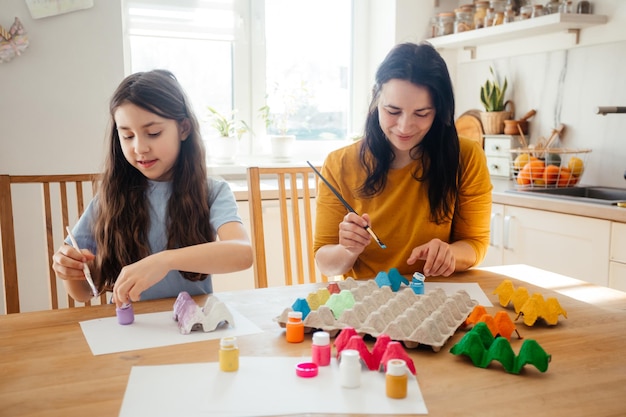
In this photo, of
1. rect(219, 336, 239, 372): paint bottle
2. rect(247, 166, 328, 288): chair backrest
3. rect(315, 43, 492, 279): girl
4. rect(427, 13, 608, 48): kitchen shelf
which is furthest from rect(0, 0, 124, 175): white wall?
rect(219, 336, 239, 372): paint bottle

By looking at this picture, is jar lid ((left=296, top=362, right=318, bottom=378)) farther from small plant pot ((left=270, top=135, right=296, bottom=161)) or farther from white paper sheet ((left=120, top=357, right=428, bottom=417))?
small plant pot ((left=270, top=135, right=296, bottom=161))

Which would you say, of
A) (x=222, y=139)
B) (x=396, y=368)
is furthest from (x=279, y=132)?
(x=396, y=368)

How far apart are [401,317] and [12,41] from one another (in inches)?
83.1

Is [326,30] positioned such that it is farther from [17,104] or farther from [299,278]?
[299,278]

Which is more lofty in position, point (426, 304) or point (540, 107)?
point (540, 107)

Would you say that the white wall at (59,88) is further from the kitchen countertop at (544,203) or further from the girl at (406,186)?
the girl at (406,186)

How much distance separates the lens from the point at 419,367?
0.80 m

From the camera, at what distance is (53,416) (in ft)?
2.18

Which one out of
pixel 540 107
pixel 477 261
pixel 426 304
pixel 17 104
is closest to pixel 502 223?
pixel 540 107

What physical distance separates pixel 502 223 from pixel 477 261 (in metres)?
1.05

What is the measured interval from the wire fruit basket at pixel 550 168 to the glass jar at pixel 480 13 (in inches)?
28.6

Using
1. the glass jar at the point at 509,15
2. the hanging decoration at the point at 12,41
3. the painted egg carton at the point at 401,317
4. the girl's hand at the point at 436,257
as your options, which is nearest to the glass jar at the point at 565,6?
the glass jar at the point at 509,15

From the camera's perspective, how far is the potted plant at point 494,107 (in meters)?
2.88

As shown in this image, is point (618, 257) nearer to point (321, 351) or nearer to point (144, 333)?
point (321, 351)
